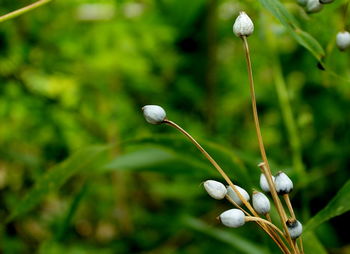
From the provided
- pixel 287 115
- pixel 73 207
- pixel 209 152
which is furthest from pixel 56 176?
pixel 287 115

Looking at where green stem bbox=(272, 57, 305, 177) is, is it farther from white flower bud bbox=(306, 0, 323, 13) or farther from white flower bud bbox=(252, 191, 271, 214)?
white flower bud bbox=(252, 191, 271, 214)

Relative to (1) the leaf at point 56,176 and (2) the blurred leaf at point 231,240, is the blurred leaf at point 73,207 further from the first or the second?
(2) the blurred leaf at point 231,240

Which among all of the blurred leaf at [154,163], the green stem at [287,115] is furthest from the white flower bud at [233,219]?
the green stem at [287,115]

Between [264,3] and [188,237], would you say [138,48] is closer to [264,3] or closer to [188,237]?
→ [188,237]

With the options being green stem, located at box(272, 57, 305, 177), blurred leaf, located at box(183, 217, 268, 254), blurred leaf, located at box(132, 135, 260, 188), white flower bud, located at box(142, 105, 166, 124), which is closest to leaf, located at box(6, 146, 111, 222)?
blurred leaf, located at box(132, 135, 260, 188)

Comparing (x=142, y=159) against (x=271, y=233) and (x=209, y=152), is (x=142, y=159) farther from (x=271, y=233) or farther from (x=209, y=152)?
(x=271, y=233)

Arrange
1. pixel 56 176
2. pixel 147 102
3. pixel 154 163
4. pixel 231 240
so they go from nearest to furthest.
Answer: pixel 56 176 → pixel 154 163 → pixel 231 240 → pixel 147 102

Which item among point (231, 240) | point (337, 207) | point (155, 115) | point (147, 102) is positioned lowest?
point (147, 102)
